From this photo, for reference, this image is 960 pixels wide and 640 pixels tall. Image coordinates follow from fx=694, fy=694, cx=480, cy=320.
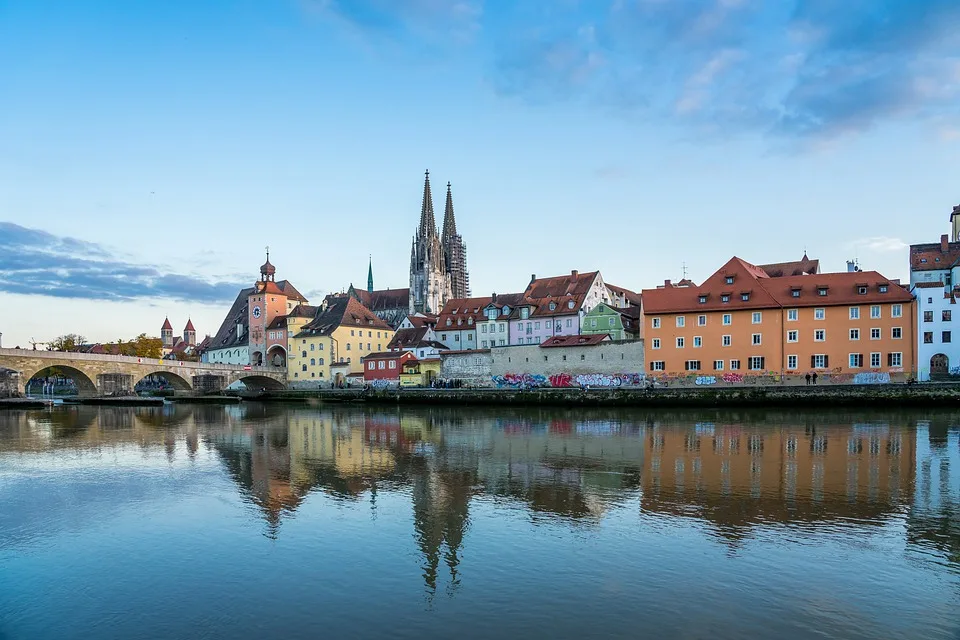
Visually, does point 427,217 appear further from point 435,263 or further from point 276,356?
point 276,356

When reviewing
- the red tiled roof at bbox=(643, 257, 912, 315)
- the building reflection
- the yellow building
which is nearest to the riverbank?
the building reflection

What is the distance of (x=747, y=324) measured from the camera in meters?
52.4

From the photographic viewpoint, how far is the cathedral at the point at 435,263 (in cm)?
12300

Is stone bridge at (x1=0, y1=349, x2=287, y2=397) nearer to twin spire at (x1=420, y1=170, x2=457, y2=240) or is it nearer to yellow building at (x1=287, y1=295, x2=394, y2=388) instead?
yellow building at (x1=287, y1=295, x2=394, y2=388)

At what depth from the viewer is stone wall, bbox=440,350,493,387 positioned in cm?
6519

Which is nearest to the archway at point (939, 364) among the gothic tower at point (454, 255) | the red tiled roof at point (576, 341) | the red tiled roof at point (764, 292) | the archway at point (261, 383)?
the red tiled roof at point (764, 292)

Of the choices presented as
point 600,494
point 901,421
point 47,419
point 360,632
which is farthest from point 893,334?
point 47,419

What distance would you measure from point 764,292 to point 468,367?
1076 inches

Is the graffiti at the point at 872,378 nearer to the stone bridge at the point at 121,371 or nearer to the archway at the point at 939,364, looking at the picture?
the archway at the point at 939,364

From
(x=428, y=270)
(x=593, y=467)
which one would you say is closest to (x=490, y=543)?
(x=593, y=467)

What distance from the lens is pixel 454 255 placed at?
135 meters

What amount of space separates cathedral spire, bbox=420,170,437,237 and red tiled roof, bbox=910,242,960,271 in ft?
284

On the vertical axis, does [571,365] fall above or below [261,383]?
above

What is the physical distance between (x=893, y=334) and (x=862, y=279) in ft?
15.1
